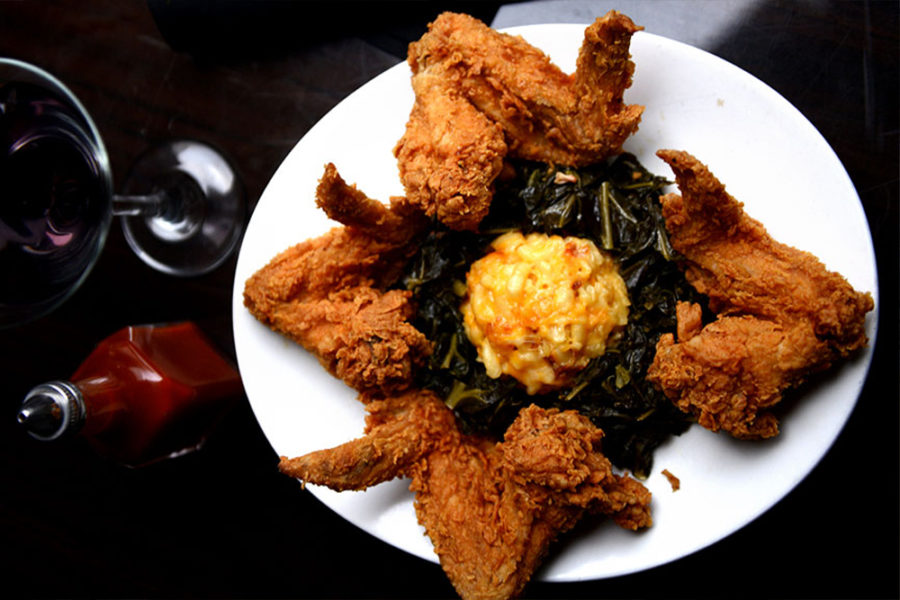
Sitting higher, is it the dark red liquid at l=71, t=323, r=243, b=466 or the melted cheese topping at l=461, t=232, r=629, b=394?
the melted cheese topping at l=461, t=232, r=629, b=394

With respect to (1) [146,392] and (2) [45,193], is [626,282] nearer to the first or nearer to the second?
(1) [146,392]

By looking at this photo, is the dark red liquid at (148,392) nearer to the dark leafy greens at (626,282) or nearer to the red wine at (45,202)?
the red wine at (45,202)

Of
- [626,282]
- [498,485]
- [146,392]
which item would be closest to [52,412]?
[146,392]

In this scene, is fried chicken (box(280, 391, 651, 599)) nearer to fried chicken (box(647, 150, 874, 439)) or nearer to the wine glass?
fried chicken (box(647, 150, 874, 439))

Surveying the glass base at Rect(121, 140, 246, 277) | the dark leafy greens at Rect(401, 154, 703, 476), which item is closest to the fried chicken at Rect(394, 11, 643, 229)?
the dark leafy greens at Rect(401, 154, 703, 476)

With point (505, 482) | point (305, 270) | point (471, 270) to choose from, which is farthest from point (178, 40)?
point (505, 482)

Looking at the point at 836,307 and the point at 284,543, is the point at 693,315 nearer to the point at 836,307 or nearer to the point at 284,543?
the point at 836,307
